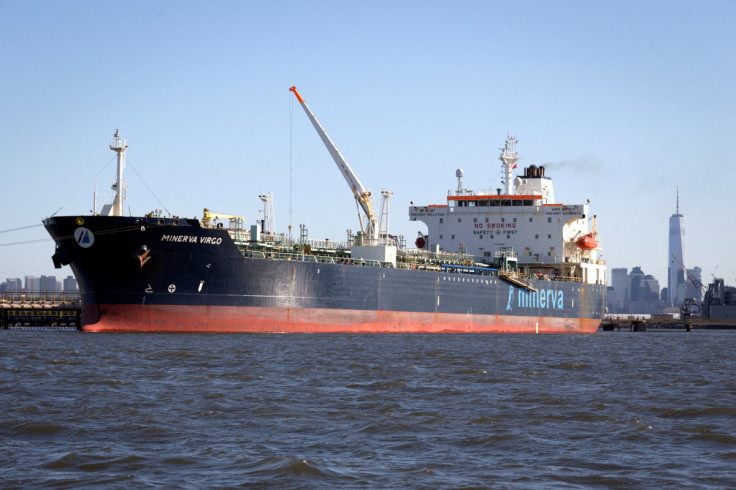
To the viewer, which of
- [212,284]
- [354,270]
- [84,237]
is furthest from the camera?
[354,270]

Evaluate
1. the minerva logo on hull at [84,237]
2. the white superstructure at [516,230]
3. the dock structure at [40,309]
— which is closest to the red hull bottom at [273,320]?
the minerva logo on hull at [84,237]

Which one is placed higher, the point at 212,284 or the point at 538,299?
the point at 212,284

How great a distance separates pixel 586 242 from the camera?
51719mm

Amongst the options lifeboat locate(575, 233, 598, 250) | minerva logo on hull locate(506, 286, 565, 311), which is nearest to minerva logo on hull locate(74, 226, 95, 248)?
minerva logo on hull locate(506, 286, 565, 311)

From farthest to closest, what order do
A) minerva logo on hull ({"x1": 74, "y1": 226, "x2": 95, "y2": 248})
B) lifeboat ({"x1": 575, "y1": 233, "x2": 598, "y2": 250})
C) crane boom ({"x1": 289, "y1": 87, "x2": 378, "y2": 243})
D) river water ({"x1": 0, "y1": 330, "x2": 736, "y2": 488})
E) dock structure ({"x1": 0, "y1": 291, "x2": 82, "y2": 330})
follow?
1. lifeboat ({"x1": 575, "y1": 233, "x2": 598, "y2": 250})
2. dock structure ({"x1": 0, "y1": 291, "x2": 82, "y2": 330})
3. crane boom ({"x1": 289, "y1": 87, "x2": 378, "y2": 243})
4. minerva logo on hull ({"x1": 74, "y1": 226, "x2": 95, "y2": 248})
5. river water ({"x1": 0, "y1": 330, "x2": 736, "y2": 488})

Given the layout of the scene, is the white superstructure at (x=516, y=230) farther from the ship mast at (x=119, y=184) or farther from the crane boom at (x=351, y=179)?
the ship mast at (x=119, y=184)

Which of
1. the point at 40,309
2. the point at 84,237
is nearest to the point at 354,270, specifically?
the point at 84,237

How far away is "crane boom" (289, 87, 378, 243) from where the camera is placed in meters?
42.9

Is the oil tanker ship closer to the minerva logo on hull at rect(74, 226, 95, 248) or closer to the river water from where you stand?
the minerva logo on hull at rect(74, 226, 95, 248)

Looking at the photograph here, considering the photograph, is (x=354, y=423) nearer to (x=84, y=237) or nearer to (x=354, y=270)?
(x=84, y=237)

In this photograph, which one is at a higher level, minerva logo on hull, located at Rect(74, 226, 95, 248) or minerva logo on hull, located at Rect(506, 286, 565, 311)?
minerva logo on hull, located at Rect(74, 226, 95, 248)

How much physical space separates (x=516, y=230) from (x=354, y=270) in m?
17.3

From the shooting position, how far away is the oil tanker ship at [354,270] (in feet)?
102

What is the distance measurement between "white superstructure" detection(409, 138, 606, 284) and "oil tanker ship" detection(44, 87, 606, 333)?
6 centimetres
